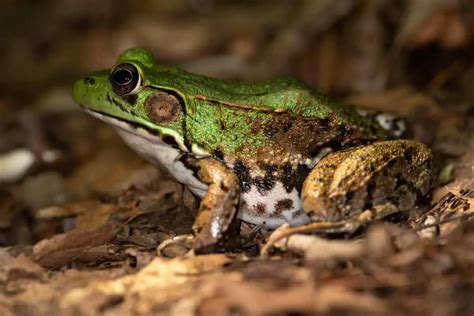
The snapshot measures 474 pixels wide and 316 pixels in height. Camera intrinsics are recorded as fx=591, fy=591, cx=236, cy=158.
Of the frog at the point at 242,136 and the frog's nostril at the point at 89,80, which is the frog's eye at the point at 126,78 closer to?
the frog at the point at 242,136

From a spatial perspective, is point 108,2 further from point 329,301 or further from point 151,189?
point 329,301

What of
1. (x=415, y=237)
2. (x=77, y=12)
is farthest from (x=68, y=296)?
(x=77, y=12)

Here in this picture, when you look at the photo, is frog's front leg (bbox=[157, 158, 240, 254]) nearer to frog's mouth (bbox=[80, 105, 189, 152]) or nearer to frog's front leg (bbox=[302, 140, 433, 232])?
frog's mouth (bbox=[80, 105, 189, 152])

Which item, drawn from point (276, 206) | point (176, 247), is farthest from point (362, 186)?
point (176, 247)

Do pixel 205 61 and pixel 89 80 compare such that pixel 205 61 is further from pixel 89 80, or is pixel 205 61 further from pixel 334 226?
pixel 334 226

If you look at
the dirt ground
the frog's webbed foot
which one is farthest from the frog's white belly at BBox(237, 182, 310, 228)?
the frog's webbed foot

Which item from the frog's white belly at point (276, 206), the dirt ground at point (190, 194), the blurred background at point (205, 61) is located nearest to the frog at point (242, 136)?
the frog's white belly at point (276, 206)
